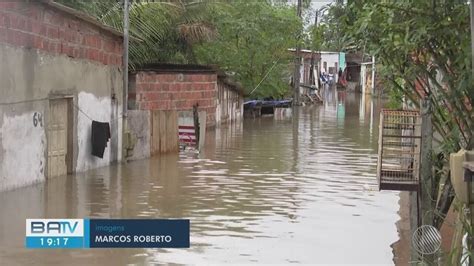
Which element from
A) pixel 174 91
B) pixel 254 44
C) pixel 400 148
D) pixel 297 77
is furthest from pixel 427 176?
pixel 297 77

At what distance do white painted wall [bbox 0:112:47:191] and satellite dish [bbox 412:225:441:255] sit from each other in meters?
7.45

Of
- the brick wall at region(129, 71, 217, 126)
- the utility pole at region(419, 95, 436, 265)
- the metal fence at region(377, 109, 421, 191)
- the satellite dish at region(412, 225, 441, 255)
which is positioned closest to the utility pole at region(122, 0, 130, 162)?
the brick wall at region(129, 71, 217, 126)

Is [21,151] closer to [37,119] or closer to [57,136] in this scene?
[37,119]

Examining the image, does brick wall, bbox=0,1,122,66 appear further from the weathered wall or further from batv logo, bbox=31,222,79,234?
batv logo, bbox=31,222,79,234

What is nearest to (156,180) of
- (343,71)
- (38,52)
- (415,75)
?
(38,52)

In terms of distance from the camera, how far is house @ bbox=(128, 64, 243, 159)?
19594mm

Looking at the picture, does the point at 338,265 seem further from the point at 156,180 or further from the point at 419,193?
the point at 156,180

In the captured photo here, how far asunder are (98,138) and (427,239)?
10269 mm

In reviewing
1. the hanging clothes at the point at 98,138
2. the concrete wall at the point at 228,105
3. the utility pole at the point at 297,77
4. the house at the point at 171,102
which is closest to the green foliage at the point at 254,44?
the concrete wall at the point at 228,105

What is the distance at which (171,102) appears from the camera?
24734mm

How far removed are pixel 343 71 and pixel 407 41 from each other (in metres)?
80.1

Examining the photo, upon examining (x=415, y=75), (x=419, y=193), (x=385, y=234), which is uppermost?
(x=415, y=75)

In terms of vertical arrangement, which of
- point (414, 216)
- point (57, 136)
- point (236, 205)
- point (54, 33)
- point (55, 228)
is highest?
point (54, 33)

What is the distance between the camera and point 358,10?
6.83m
